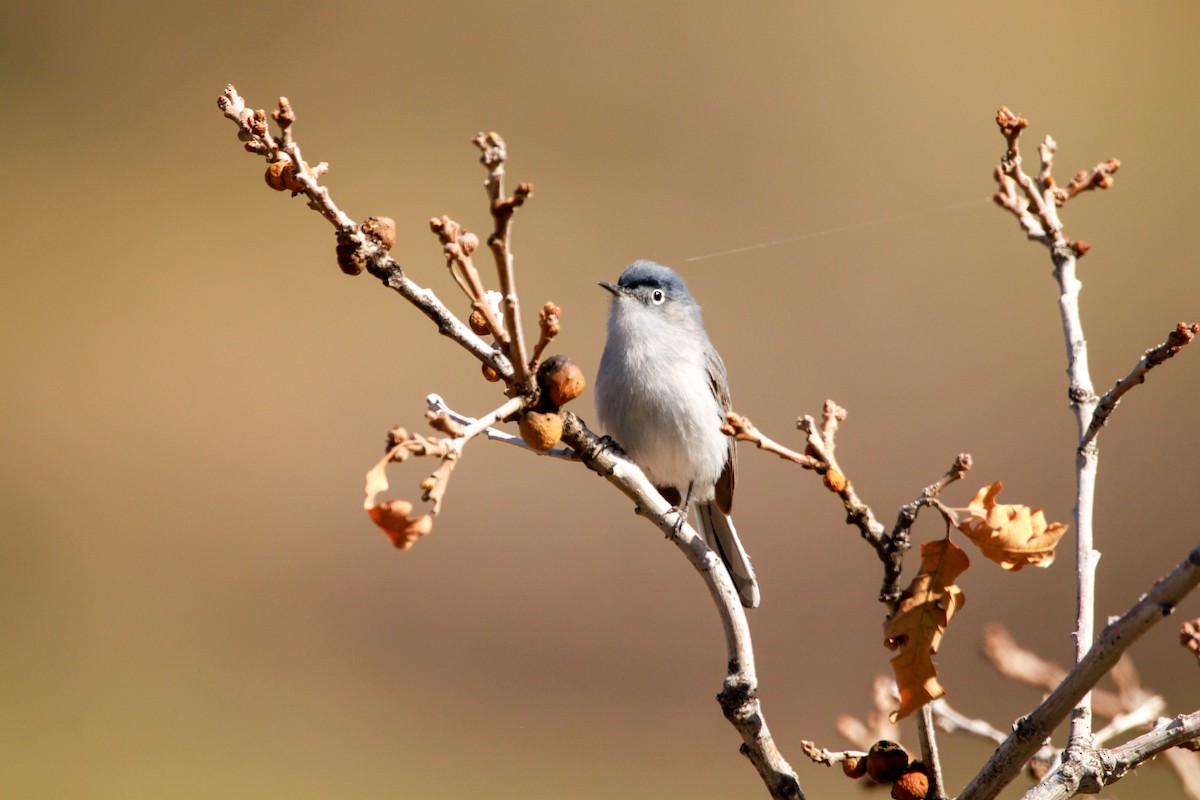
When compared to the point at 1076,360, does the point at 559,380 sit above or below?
below

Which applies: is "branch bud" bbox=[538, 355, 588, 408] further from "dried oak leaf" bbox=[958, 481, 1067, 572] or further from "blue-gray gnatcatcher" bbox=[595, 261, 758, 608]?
"blue-gray gnatcatcher" bbox=[595, 261, 758, 608]

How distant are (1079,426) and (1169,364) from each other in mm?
6355

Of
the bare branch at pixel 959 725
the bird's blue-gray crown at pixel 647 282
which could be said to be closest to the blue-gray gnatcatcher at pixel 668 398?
the bird's blue-gray crown at pixel 647 282

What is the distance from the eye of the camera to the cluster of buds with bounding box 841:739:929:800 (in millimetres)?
1230

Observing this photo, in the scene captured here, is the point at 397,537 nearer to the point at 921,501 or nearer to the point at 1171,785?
the point at 921,501

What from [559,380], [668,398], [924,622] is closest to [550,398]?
[559,380]

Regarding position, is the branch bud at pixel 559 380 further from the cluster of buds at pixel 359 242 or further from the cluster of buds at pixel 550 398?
the cluster of buds at pixel 359 242

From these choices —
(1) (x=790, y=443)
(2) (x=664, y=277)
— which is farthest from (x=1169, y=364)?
(2) (x=664, y=277)

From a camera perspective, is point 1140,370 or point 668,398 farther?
point 668,398

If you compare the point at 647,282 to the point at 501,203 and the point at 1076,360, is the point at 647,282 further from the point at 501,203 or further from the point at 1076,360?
the point at 501,203

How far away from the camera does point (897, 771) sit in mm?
1251

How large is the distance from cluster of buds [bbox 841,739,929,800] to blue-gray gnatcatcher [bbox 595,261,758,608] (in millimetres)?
1440

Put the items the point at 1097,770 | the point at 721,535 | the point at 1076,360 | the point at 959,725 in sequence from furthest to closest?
1. the point at 721,535
2. the point at 959,725
3. the point at 1076,360
4. the point at 1097,770

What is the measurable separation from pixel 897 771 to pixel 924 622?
200 mm
